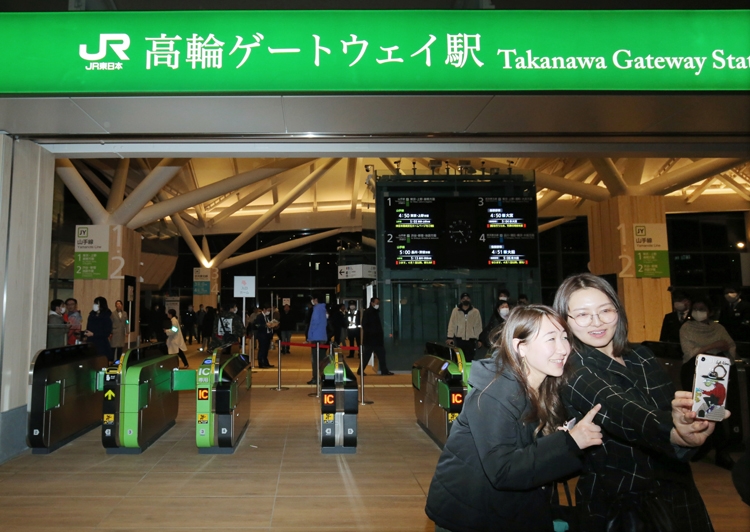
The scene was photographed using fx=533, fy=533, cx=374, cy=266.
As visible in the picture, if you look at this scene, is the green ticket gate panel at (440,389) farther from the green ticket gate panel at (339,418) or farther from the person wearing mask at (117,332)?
the person wearing mask at (117,332)

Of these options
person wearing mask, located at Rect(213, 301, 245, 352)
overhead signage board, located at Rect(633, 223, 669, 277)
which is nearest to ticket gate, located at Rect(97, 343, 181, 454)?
person wearing mask, located at Rect(213, 301, 245, 352)

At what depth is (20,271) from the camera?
5633 millimetres

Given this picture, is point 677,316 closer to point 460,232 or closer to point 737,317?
point 737,317

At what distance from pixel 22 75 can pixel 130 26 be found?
0.93m

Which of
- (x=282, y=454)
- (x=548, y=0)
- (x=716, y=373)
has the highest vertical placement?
(x=548, y=0)

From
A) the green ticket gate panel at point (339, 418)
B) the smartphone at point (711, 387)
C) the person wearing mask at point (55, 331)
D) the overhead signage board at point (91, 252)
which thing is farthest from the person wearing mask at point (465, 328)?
the overhead signage board at point (91, 252)

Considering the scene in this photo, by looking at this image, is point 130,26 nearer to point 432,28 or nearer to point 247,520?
point 432,28

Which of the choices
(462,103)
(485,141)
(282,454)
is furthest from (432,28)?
(282,454)

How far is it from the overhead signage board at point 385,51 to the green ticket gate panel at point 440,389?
2.84 metres

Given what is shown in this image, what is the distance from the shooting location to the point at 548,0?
213 inches

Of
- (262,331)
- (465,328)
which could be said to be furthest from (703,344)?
(262,331)

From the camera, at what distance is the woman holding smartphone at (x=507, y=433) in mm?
1646

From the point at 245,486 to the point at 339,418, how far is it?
1502 millimetres

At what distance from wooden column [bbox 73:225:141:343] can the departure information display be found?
7608 millimetres
